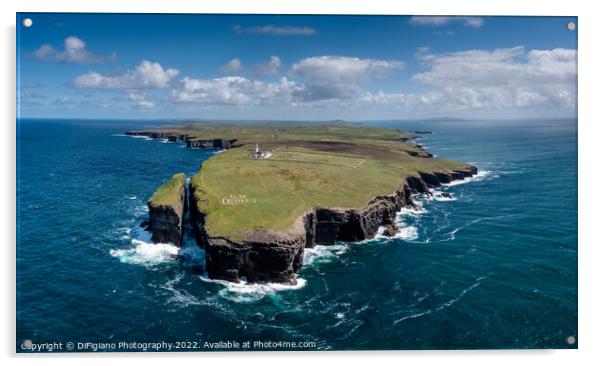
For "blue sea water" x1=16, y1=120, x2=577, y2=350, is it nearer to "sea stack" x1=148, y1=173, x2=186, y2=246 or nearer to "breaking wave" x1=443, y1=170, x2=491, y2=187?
"sea stack" x1=148, y1=173, x2=186, y2=246

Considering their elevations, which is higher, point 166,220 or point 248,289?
point 166,220

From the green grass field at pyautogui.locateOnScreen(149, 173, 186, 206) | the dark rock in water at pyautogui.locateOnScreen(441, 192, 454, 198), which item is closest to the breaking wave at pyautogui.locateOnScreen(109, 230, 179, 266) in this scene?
the green grass field at pyautogui.locateOnScreen(149, 173, 186, 206)

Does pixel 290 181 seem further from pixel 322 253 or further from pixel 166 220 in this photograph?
pixel 166 220

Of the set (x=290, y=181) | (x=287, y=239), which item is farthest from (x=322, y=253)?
(x=290, y=181)

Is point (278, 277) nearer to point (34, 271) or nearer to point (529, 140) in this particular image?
point (34, 271)

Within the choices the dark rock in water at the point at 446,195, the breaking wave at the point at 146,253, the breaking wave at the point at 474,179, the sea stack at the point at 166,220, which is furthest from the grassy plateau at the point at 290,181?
the dark rock in water at the point at 446,195

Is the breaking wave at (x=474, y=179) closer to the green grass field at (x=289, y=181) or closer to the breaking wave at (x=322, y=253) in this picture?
the green grass field at (x=289, y=181)
